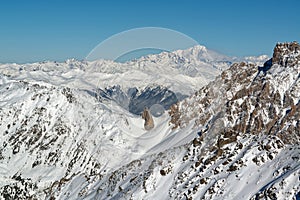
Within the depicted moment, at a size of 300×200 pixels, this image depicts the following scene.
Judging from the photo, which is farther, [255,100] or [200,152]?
[255,100]

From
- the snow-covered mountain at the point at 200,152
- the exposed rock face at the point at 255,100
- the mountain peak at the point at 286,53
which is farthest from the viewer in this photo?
the mountain peak at the point at 286,53

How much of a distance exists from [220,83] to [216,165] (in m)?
82.4

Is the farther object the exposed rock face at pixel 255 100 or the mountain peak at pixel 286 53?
the mountain peak at pixel 286 53

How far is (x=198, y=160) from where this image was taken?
122500 millimetres

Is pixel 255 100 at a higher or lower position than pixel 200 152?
higher

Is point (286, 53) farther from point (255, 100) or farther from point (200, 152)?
point (200, 152)

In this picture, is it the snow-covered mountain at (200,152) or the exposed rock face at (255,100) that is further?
the exposed rock face at (255,100)

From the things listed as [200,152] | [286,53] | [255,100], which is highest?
[286,53]

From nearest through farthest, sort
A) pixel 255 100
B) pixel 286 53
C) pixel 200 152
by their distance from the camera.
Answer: pixel 200 152 → pixel 255 100 → pixel 286 53

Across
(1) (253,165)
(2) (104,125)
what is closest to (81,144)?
(2) (104,125)

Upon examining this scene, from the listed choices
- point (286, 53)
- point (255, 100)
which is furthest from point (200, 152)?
point (286, 53)

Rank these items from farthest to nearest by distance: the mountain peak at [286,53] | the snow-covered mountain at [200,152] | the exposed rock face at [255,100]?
the mountain peak at [286,53] < the exposed rock face at [255,100] < the snow-covered mountain at [200,152]

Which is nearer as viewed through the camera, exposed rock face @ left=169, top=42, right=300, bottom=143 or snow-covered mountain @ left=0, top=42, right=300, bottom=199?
snow-covered mountain @ left=0, top=42, right=300, bottom=199

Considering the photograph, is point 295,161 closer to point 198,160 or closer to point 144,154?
point 198,160
